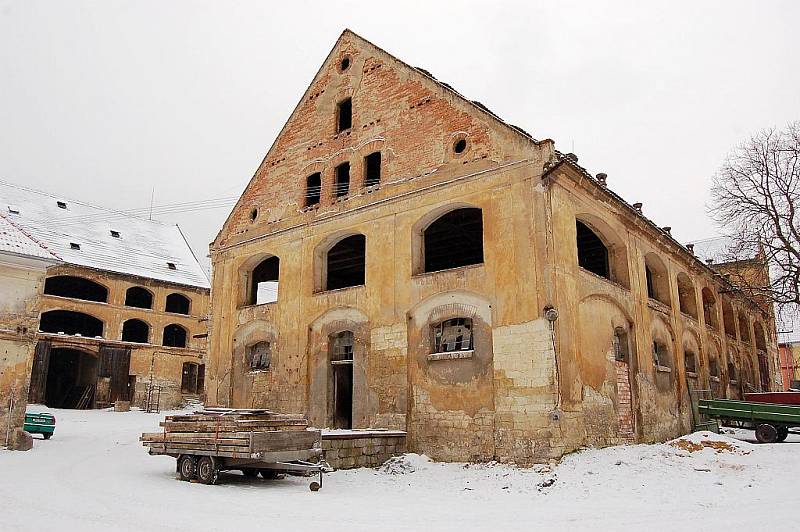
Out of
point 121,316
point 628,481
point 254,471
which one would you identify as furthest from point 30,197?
point 628,481

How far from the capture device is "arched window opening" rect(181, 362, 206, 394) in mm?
39875

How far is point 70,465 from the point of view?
45.3 feet

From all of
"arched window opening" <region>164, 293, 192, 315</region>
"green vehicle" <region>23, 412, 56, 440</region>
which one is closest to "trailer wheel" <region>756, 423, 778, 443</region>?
"green vehicle" <region>23, 412, 56, 440</region>

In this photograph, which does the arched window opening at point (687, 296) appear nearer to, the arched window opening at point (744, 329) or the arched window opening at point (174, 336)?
the arched window opening at point (744, 329)

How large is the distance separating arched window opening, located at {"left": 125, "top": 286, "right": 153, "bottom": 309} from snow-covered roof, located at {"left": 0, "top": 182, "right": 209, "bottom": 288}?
111 centimetres

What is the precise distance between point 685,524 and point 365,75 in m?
15.3

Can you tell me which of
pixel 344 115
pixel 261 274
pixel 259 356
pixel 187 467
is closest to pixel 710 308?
pixel 344 115

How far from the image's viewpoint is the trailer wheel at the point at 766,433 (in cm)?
1819

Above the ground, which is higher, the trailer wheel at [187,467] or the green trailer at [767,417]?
the green trailer at [767,417]

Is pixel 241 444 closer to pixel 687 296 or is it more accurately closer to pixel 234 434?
pixel 234 434

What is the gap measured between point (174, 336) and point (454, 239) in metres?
26.5

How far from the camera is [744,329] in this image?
31938 mm

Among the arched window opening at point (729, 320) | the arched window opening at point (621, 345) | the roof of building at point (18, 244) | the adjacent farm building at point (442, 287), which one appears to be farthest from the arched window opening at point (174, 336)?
the arched window opening at point (729, 320)

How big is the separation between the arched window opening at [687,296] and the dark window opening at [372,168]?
41.3 ft
